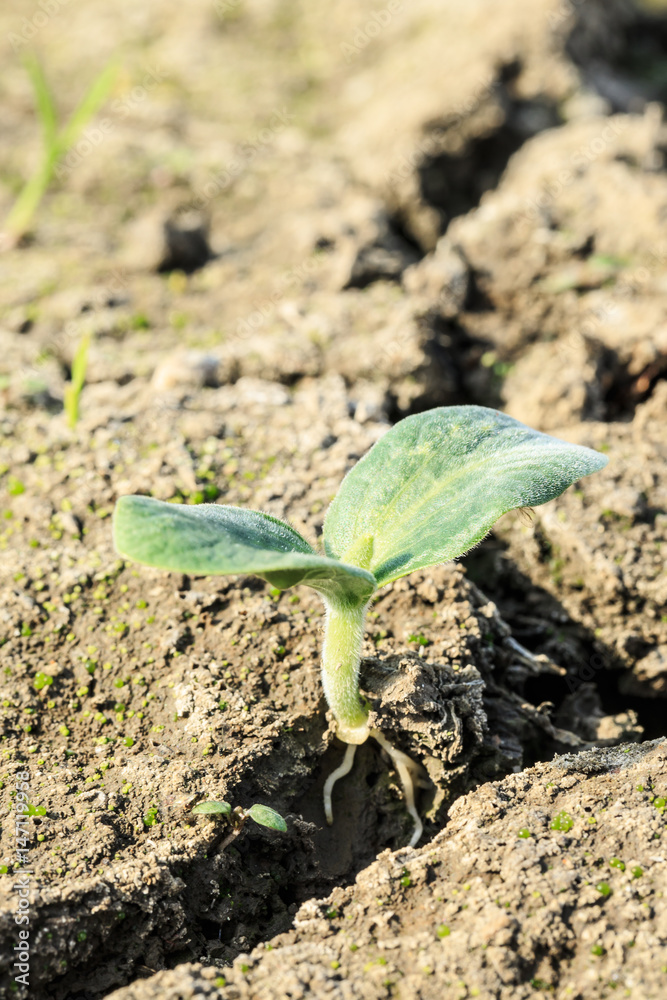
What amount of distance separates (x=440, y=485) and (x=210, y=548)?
65 centimetres

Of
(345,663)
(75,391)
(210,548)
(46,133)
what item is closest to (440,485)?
(345,663)

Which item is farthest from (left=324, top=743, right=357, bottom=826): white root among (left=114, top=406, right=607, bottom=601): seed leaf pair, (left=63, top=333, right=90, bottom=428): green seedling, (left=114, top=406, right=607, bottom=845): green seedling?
(left=63, top=333, right=90, bottom=428): green seedling

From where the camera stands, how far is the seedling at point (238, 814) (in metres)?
1.67

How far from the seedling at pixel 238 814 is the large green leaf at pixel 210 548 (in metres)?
0.50

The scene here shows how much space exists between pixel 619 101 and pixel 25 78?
387 cm

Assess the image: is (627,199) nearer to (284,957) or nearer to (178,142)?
(178,142)

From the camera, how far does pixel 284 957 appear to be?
1488 millimetres

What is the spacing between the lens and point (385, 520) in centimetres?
182

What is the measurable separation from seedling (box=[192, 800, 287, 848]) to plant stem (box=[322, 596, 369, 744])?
274 mm

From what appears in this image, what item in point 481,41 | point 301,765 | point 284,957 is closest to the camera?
point 284,957

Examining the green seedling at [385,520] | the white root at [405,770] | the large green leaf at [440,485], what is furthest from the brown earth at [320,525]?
the large green leaf at [440,485]

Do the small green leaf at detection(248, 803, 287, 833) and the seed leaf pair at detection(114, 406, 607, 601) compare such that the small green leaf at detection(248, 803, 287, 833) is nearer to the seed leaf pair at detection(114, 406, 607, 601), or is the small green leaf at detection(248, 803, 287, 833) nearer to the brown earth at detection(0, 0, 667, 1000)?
the brown earth at detection(0, 0, 667, 1000)

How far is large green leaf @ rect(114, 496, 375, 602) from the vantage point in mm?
1344

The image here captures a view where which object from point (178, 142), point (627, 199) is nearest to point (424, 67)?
point (178, 142)
